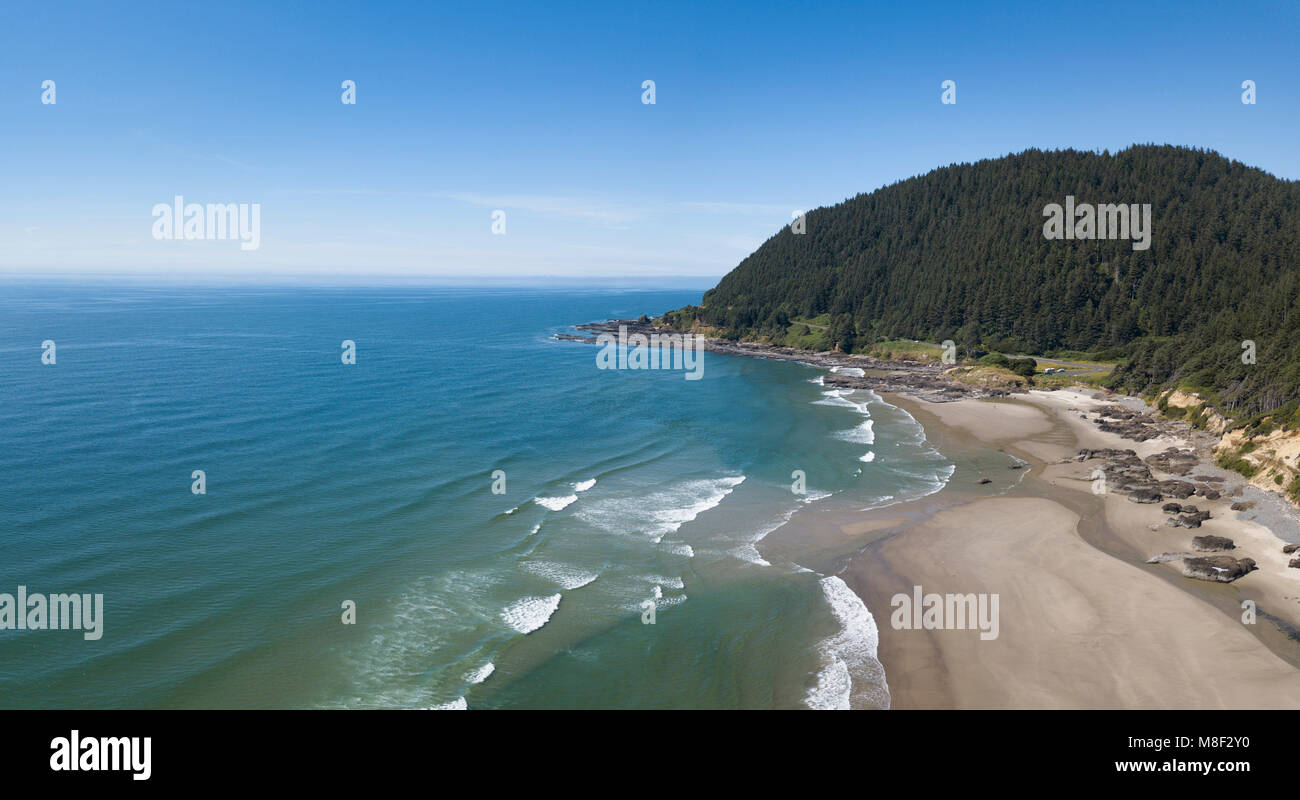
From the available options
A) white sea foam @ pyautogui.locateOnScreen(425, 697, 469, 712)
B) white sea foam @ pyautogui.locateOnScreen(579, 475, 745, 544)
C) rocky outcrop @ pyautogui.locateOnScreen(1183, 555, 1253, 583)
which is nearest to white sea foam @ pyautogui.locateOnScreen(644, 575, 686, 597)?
white sea foam @ pyautogui.locateOnScreen(579, 475, 745, 544)

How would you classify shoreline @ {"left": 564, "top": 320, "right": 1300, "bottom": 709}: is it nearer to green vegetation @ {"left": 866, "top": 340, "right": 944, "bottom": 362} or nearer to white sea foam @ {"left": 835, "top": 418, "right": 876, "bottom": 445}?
white sea foam @ {"left": 835, "top": 418, "right": 876, "bottom": 445}

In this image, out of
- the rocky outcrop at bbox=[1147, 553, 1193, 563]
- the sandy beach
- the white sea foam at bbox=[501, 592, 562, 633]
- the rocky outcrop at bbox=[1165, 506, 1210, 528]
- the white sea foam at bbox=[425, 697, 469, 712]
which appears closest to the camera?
the white sea foam at bbox=[425, 697, 469, 712]

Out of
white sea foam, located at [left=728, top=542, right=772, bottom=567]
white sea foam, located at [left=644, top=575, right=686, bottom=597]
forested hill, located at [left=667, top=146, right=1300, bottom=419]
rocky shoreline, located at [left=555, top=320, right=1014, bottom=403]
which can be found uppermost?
forested hill, located at [left=667, top=146, right=1300, bottom=419]

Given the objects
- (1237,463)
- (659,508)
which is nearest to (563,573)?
(659,508)

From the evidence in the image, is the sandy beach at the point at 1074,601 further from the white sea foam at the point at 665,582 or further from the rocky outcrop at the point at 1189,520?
the white sea foam at the point at 665,582

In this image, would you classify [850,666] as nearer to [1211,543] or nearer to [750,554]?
[750,554]

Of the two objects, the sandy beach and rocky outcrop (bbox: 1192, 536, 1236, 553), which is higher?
rocky outcrop (bbox: 1192, 536, 1236, 553)

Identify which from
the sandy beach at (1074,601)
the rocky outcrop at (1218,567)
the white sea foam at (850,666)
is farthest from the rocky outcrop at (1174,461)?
the white sea foam at (850,666)
